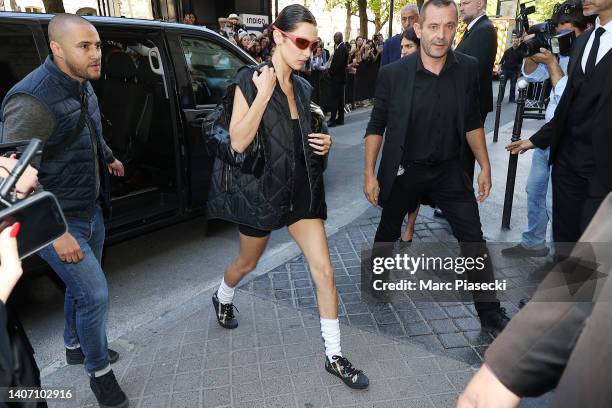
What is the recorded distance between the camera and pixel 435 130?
3119mm

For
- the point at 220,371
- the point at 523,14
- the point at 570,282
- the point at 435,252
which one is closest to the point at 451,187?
the point at 435,252

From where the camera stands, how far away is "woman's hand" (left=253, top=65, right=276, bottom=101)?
2.39 m

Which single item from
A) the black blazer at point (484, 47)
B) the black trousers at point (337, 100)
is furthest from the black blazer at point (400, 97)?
the black trousers at point (337, 100)

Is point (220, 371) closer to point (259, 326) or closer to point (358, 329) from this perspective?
point (259, 326)

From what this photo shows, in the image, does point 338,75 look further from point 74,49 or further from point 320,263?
point 74,49

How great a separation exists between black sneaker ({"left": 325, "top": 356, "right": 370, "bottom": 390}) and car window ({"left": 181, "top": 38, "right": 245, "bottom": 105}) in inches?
110

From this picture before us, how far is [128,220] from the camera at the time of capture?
3939mm

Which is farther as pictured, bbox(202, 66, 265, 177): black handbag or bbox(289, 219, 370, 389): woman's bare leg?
bbox(289, 219, 370, 389): woman's bare leg

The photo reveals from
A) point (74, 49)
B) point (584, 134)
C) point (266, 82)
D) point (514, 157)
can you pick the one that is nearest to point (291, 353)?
point (266, 82)

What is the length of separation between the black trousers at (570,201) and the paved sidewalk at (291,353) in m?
0.73

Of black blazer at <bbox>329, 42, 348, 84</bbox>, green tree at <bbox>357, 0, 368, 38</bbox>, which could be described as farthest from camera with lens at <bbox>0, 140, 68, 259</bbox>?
green tree at <bbox>357, 0, 368, 38</bbox>

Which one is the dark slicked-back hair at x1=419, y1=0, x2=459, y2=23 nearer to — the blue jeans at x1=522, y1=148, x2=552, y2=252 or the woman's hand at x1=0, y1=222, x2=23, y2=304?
the blue jeans at x1=522, y1=148, x2=552, y2=252

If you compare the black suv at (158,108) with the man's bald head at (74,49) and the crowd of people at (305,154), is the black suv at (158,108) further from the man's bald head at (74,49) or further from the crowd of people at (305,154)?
the man's bald head at (74,49)

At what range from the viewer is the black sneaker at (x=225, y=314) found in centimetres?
325
